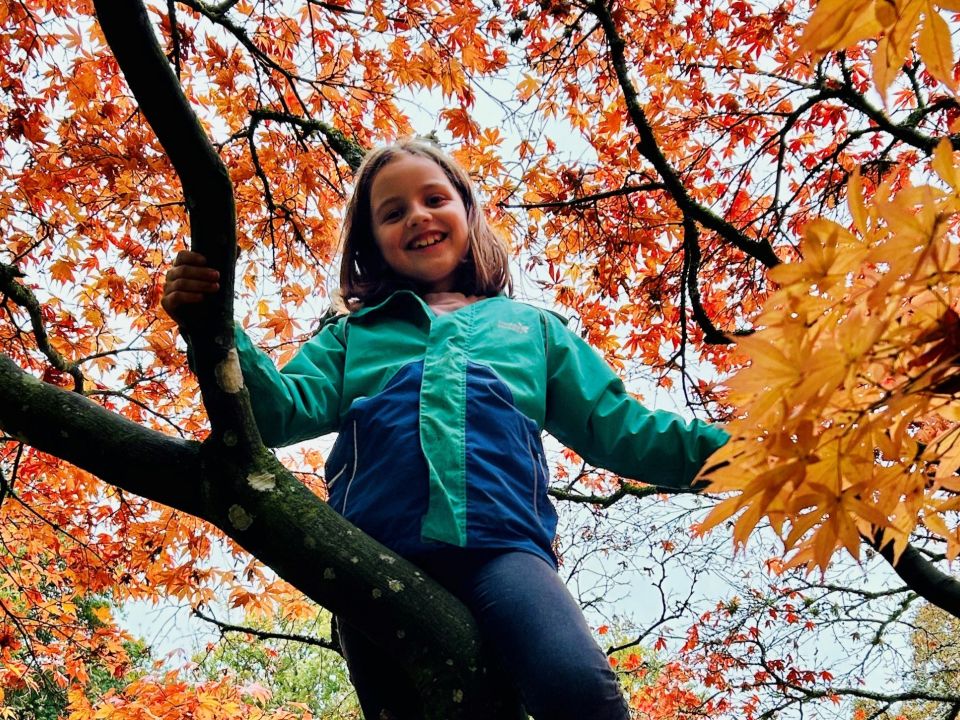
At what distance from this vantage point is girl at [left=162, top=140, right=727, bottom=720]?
4.00 ft

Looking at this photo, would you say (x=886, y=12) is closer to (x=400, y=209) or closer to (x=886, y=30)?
(x=886, y=30)

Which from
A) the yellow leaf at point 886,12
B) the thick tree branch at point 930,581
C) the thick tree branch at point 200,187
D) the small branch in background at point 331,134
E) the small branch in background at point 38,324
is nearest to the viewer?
the yellow leaf at point 886,12

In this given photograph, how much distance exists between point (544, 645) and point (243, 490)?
0.54m

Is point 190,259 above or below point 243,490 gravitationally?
above

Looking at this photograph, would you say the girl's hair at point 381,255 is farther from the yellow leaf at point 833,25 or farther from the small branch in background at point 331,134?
the yellow leaf at point 833,25

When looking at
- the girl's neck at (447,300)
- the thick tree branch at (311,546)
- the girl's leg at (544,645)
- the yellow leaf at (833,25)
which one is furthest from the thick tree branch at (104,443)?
the yellow leaf at (833,25)

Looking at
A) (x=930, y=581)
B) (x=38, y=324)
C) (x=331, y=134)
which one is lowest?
(x=930, y=581)

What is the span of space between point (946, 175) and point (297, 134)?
3.15 meters

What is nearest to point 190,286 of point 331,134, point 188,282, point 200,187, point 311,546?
point 188,282

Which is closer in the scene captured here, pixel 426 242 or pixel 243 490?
pixel 243 490

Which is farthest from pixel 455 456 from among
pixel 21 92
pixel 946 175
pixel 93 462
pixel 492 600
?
pixel 21 92

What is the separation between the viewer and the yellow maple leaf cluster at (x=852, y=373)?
62 cm

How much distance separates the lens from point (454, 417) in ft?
5.00

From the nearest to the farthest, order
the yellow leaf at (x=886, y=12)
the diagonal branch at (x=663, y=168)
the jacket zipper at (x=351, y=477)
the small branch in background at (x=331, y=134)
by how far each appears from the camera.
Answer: the yellow leaf at (x=886, y=12) < the jacket zipper at (x=351, y=477) < the diagonal branch at (x=663, y=168) < the small branch in background at (x=331, y=134)
